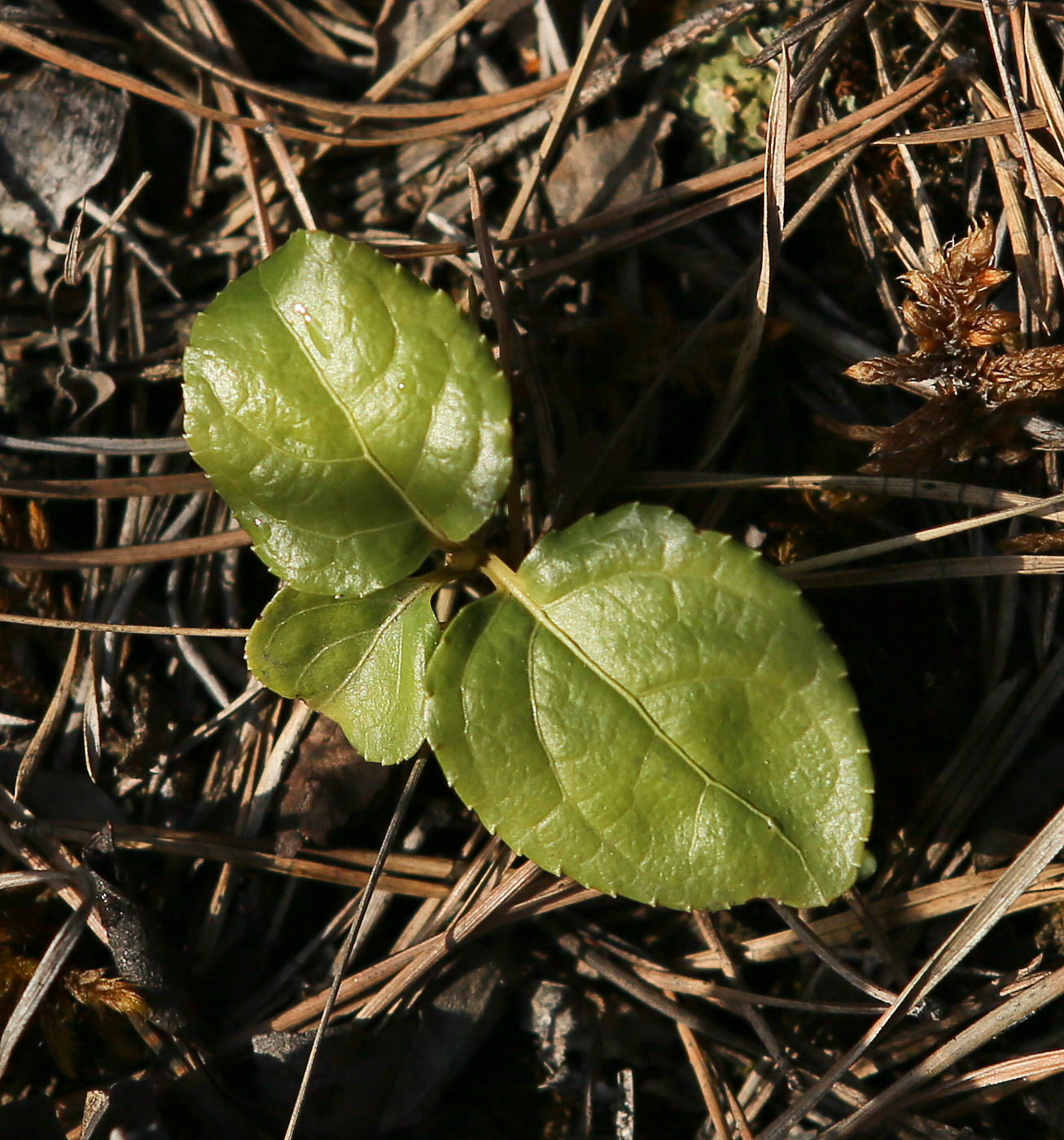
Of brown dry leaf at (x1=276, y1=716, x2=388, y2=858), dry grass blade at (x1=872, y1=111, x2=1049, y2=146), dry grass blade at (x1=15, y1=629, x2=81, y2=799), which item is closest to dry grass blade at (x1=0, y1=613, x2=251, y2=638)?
dry grass blade at (x1=15, y1=629, x2=81, y2=799)

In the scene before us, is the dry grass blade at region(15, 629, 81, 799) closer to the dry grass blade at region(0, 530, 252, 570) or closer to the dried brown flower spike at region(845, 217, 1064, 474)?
the dry grass blade at region(0, 530, 252, 570)

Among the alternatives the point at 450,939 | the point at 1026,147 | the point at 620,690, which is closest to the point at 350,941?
the point at 450,939

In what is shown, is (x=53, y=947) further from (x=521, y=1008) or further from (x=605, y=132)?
(x=605, y=132)

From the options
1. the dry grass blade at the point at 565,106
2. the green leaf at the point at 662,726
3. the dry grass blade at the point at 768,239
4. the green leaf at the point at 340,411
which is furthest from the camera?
the dry grass blade at the point at 565,106

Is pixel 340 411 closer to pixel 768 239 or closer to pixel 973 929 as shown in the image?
pixel 768 239

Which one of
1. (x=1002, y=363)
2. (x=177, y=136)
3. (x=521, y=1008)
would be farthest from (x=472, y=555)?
(x=177, y=136)

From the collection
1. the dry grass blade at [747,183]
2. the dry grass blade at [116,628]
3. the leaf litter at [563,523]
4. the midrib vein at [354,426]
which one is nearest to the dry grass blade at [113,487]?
the leaf litter at [563,523]

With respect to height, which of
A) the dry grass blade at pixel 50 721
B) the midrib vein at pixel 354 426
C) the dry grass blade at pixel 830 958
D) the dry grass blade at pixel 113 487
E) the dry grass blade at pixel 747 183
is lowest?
the dry grass blade at pixel 830 958

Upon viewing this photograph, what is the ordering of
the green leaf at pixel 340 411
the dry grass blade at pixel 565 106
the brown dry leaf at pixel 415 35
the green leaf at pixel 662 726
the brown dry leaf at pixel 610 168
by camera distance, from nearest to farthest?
the green leaf at pixel 662 726, the green leaf at pixel 340 411, the dry grass blade at pixel 565 106, the brown dry leaf at pixel 610 168, the brown dry leaf at pixel 415 35

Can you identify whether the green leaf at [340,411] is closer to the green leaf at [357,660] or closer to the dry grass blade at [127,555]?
the green leaf at [357,660]
